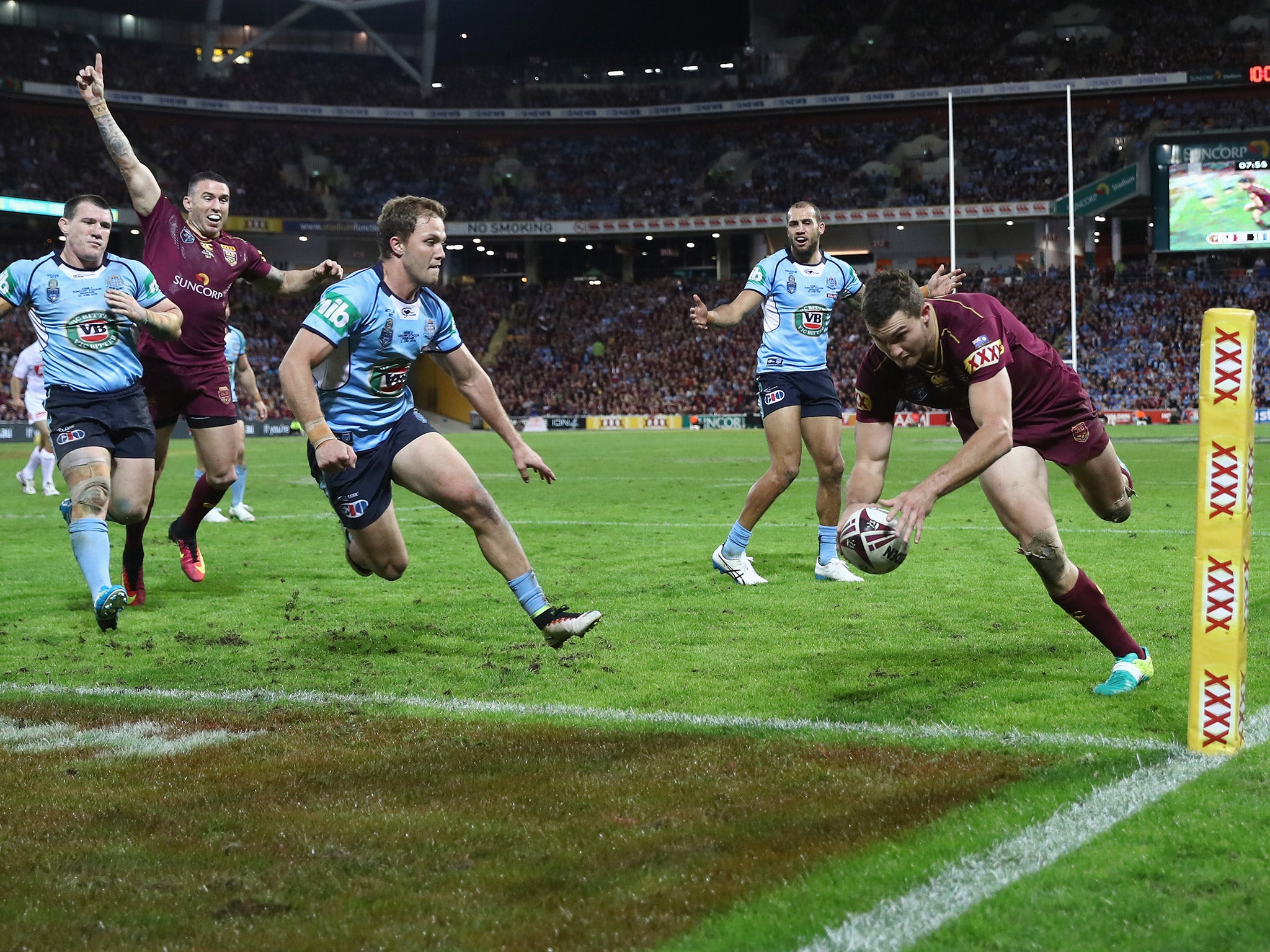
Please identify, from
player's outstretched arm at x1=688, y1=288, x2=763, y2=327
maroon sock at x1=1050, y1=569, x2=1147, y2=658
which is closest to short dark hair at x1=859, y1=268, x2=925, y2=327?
maroon sock at x1=1050, y1=569, x2=1147, y2=658

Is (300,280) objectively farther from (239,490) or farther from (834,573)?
(239,490)

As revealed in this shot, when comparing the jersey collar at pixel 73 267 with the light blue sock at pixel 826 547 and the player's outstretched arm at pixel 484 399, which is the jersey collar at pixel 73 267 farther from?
the light blue sock at pixel 826 547

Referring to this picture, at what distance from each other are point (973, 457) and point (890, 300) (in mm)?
690

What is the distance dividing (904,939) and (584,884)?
2.60 ft

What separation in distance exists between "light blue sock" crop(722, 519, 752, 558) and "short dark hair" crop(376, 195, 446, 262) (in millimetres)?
3498

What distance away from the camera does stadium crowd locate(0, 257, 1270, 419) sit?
45219mm

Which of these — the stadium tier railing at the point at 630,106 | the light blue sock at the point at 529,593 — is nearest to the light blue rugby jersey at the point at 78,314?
the light blue sock at the point at 529,593

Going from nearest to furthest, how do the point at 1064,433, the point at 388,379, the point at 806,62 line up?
the point at 1064,433
the point at 388,379
the point at 806,62

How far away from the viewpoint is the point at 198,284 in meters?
8.38

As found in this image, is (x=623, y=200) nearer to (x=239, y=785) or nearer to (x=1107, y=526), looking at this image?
(x=1107, y=526)

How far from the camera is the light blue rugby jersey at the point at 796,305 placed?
30.0 ft

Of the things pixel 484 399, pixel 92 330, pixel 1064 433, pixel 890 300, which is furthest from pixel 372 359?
pixel 1064 433

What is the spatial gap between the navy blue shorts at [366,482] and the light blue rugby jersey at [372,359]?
51mm

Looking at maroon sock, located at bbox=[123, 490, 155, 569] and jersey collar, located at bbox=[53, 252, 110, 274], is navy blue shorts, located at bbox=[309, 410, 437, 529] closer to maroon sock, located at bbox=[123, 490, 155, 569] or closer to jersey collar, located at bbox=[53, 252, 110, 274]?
jersey collar, located at bbox=[53, 252, 110, 274]
